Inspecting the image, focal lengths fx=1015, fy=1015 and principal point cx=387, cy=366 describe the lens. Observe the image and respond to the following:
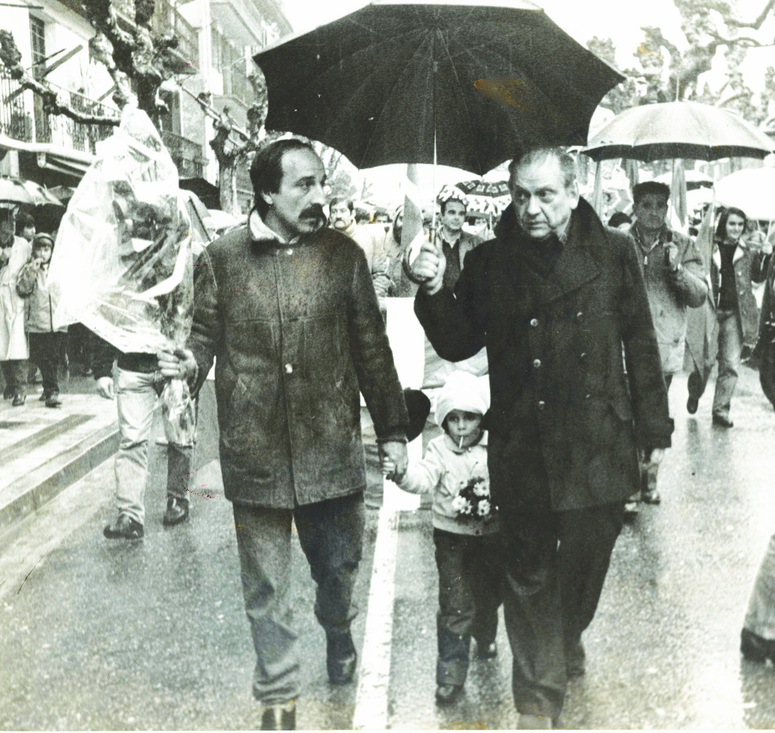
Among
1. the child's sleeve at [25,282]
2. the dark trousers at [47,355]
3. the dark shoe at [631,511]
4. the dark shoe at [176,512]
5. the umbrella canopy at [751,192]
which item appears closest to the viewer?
the dark shoe at [631,511]

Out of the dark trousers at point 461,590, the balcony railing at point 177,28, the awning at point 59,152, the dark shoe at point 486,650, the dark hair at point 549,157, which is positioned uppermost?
the balcony railing at point 177,28

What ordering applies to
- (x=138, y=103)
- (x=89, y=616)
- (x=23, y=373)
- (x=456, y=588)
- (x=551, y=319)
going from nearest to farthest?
(x=551, y=319), (x=456, y=588), (x=89, y=616), (x=138, y=103), (x=23, y=373)

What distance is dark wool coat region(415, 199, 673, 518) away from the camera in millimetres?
3326

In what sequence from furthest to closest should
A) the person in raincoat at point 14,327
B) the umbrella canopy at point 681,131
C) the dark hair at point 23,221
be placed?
1. the dark hair at point 23,221
2. the person in raincoat at point 14,327
3. the umbrella canopy at point 681,131

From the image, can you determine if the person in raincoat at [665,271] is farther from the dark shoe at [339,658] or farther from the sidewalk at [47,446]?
the sidewalk at [47,446]

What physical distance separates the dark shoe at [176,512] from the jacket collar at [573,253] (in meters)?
3.31

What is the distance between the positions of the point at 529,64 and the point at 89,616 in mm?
2975

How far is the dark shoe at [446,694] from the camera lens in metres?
3.52

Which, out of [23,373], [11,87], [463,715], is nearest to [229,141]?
[11,87]

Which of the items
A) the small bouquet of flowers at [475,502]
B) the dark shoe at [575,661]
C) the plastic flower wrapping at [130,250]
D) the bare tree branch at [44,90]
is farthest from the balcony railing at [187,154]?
the dark shoe at [575,661]

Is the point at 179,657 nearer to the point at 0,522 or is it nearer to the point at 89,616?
the point at 89,616

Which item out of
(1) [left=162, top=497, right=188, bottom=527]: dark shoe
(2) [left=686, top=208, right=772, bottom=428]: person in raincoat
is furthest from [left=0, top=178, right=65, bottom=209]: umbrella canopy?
(2) [left=686, top=208, right=772, bottom=428]: person in raincoat

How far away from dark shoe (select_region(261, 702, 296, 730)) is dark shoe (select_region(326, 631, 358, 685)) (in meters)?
0.29

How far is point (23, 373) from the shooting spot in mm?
10016
